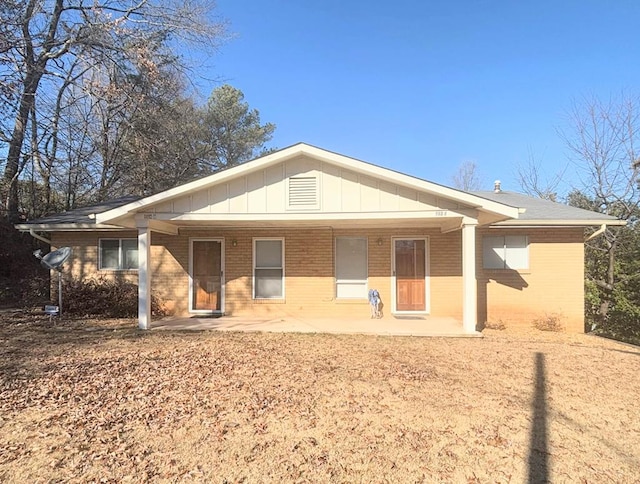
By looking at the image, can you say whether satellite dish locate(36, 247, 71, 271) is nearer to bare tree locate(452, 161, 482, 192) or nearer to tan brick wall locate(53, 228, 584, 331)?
tan brick wall locate(53, 228, 584, 331)

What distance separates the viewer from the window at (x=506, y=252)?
10570 millimetres

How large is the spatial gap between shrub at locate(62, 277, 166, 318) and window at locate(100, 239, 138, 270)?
758mm

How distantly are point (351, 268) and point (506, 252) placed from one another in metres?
4.17

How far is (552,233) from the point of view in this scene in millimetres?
10438

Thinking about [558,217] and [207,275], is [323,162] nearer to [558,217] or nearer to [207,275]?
[207,275]

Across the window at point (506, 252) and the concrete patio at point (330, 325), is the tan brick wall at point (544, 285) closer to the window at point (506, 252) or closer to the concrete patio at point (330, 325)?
the window at point (506, 252)

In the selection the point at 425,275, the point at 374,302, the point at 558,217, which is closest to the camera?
the point at 558,217

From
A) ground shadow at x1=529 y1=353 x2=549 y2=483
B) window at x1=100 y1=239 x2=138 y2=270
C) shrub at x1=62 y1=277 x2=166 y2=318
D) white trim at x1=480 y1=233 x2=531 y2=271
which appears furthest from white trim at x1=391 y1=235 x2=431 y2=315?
window at x1=100 y1=239 x2=138 y2=270

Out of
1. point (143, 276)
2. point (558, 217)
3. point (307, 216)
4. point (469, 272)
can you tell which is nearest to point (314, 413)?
point (307, 216)

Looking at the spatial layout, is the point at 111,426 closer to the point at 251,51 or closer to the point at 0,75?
the point at 0,75

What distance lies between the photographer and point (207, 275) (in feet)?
37.1

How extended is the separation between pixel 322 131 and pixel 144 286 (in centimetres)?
1674

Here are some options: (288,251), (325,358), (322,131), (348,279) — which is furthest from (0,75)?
(322,131)

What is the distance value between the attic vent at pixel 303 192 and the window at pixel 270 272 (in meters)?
2.81
